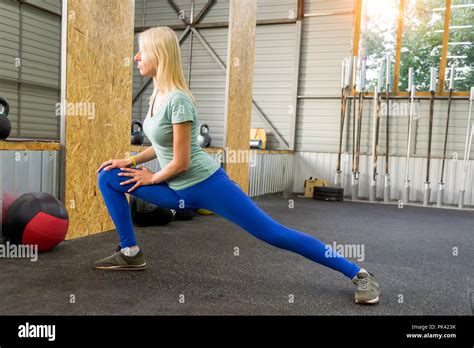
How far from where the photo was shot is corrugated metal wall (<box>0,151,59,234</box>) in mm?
3021

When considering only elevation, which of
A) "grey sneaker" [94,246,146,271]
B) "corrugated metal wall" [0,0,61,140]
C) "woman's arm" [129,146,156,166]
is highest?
"corrugated metal wall" [0,0,61,140]

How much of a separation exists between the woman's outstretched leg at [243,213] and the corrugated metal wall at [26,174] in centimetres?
160

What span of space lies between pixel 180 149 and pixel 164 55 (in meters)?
0.45

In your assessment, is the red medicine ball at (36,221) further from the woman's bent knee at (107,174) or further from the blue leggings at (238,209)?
the blue leggings at (238,209)

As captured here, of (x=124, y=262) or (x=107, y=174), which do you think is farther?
(x=124, y=262)

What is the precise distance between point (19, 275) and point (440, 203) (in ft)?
21.4

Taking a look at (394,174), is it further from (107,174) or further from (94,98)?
(107,174)

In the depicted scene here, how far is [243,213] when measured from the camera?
2.04 meters

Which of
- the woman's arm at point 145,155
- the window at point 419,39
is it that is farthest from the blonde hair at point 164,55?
the window at point 419,39

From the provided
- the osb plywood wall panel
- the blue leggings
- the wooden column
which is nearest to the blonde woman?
the blue leggings

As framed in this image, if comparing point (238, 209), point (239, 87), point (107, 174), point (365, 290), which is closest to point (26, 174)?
point (107, 174)

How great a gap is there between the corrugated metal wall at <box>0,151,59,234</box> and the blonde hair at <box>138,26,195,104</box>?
155 cm

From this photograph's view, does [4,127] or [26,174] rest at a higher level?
[4,127]

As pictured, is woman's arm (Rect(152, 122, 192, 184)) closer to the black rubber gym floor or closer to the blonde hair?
the blonde hair
